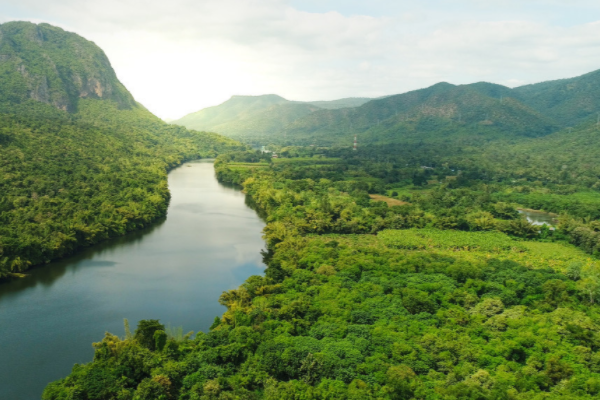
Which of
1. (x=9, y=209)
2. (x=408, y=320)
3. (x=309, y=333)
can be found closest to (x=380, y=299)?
(x=408, y=320)

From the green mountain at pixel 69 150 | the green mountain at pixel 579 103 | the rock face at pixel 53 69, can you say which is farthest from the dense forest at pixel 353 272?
the green mountain at pixel 579 103

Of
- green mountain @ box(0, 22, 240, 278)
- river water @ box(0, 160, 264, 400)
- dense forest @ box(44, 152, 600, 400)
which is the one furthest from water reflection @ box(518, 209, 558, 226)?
green mountain @ box(0, 22, 240, 278)

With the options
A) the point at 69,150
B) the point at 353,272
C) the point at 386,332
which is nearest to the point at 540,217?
the point at 353,272

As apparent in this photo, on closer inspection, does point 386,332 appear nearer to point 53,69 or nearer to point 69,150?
point 69,150

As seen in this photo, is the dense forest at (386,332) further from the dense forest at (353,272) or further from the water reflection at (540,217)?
the water reflection at (540,217)

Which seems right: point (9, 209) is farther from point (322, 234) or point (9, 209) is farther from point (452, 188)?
point (452, 188)

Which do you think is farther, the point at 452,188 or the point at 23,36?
the point at 23,36

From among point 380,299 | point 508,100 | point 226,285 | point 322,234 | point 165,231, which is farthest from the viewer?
point 508,100
